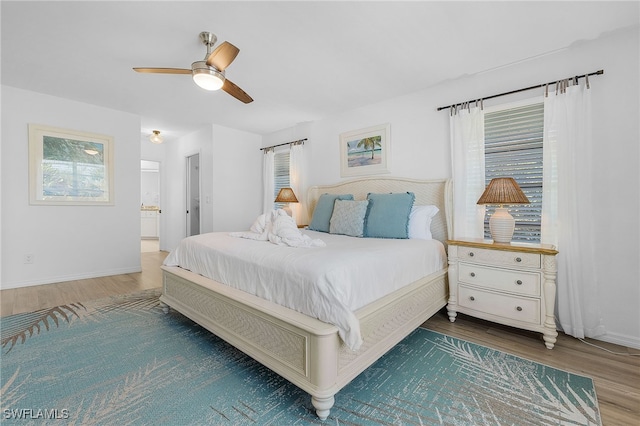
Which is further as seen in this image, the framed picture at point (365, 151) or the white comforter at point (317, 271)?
the framed picture at point (365, 151)

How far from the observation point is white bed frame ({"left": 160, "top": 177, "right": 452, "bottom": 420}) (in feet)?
4.66

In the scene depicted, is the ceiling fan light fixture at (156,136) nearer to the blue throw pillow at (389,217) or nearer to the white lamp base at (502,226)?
the blue throw pillow at (389,217)

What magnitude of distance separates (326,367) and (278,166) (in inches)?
169

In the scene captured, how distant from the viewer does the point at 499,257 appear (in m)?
2.35

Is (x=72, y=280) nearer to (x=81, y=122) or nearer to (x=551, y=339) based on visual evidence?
(x=81, y=122)

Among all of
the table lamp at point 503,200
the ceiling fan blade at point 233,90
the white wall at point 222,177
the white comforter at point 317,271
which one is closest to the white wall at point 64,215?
the white wall at point 222,177

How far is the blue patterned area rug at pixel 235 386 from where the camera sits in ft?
4.72

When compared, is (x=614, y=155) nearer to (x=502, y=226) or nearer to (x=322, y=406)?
(x=502, y=226)

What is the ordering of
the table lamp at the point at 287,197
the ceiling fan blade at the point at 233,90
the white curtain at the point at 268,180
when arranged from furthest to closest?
the white curtain at the point at 268,180 → the table lamp at the point at 287,197 → the ceiling fan blade at the point at 233,90

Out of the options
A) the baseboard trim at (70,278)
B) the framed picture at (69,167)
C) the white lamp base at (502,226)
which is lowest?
the baseboard trim at (70,278)

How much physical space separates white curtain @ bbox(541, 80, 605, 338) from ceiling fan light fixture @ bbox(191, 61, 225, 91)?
9.36 feet

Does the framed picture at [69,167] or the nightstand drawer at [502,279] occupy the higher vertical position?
the framed picture at [69,167]

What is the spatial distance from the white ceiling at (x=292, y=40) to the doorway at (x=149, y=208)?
184 inches

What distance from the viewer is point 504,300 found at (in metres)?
2.32
